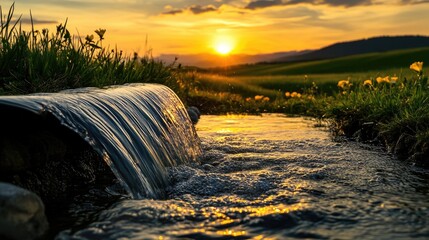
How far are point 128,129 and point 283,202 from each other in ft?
5.50


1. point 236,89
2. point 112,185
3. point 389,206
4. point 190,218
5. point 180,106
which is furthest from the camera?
point 236,89

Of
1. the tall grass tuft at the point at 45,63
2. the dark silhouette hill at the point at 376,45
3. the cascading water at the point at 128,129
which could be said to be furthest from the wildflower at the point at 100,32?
the dark silhouette hill at the point at 376,45

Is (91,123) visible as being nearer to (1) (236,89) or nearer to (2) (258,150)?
(2) (258,150)

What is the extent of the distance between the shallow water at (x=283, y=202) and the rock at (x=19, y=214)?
0.22 m

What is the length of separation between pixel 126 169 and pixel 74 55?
450 cm

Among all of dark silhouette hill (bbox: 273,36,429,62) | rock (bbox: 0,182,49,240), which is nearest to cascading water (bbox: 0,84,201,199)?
rock (bbox: 0,182,49,240)

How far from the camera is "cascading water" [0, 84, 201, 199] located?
3.78m

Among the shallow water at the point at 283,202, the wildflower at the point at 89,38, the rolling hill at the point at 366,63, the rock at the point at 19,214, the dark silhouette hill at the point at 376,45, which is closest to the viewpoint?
the rock at the point at 19,214

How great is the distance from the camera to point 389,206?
12.5 ft

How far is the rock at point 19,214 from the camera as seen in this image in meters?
2.69

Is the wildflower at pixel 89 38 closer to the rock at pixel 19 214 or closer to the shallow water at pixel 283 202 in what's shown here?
the shallow water at pixel 283 202

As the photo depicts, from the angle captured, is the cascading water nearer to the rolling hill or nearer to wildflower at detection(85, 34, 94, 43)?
wildflower at detection(85, 34, 94, 43)

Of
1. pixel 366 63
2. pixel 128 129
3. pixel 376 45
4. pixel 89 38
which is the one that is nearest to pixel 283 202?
pixel 128 129

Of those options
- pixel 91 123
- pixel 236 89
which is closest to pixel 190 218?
pixel 91 123
